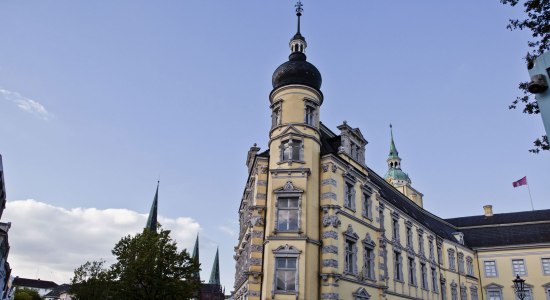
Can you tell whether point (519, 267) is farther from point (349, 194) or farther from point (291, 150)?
point (291, 150)

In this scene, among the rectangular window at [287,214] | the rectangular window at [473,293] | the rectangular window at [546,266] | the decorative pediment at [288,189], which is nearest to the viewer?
the rectangular window at [287,214]

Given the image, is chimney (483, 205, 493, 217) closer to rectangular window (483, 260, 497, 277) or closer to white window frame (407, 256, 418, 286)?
rectangular window (483, 260, 497, 277)

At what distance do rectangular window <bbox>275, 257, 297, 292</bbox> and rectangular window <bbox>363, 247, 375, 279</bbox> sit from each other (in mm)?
6394

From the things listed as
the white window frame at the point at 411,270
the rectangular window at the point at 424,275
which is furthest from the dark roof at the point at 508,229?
the white window frame at the point at 411,270

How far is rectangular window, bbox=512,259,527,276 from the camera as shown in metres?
47.3

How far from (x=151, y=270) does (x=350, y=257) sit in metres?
15.3

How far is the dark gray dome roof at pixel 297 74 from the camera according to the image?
27.7 metres

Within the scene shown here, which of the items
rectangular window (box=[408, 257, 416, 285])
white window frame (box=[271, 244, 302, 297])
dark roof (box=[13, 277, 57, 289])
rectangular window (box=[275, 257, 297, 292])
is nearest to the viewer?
rectangular window (box=[275, 257, 297, 292])

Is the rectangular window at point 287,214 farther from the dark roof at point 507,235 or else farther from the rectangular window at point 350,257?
the dark roof at point 507,235

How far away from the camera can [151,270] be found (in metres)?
32.0

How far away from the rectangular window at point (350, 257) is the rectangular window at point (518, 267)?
31230mm

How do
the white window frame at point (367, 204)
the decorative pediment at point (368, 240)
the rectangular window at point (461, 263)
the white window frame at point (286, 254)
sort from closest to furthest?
the white window frame at point (286, 254) < the decorative pediment at point (368, 240) < the white window frame at point (367, 204) < the rectangular window at point (461, 263)

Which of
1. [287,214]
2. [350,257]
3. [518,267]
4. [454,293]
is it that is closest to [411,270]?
[454,293]

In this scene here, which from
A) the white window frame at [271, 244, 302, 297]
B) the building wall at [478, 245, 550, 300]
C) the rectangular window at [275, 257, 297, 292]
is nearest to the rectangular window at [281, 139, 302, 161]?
the white window frame at [271, 244, 302, 297]
